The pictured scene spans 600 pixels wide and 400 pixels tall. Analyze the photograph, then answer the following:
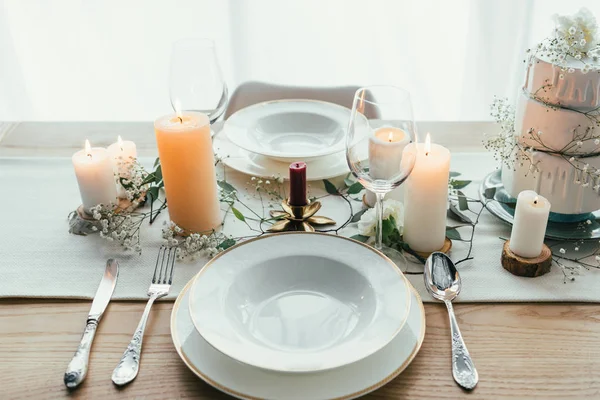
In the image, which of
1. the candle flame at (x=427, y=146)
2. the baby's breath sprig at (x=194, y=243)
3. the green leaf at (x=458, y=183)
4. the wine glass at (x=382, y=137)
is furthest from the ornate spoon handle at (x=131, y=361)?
the green leaf at (x=458, y=183)

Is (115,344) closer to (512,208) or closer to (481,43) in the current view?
(512,208)

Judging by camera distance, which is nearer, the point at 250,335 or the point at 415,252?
the point at 250,335

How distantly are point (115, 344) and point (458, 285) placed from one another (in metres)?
0.50

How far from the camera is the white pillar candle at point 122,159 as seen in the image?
119cm

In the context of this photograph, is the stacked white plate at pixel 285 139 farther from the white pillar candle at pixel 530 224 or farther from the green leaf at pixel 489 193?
the white pillar candle at pixel 530 224

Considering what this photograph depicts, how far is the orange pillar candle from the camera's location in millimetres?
1027

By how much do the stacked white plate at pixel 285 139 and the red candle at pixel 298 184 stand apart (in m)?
0.15

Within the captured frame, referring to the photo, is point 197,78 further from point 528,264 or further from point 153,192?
point 528,264

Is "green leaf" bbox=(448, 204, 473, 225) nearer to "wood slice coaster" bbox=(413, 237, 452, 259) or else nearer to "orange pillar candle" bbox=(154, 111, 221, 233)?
"wood slice coaster" bbox=(413, 237, 452, 259)

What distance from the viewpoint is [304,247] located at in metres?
0.96

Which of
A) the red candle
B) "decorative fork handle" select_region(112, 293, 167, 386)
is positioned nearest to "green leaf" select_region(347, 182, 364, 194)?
the red candle

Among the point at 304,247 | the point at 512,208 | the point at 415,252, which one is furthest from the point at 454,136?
the point at 304,247

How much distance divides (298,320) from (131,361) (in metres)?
0.23

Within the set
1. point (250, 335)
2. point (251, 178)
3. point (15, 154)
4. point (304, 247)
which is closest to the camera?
point (250, 335)
